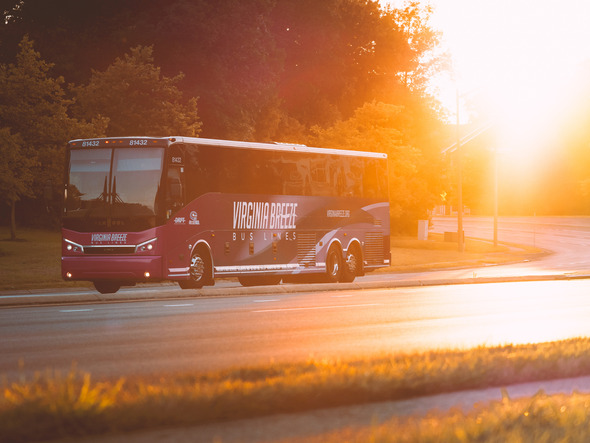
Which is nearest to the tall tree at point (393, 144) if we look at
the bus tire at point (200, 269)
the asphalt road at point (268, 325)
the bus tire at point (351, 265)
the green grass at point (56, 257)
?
the green grass at point (56, 257)

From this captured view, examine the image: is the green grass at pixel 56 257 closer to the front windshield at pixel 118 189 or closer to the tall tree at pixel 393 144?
the tall tree at pixel 393 144

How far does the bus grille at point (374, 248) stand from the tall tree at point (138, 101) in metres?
16.1

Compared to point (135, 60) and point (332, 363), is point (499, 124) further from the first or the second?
point (332, 363)

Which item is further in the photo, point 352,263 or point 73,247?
point 352,263

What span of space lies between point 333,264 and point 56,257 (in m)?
13.8

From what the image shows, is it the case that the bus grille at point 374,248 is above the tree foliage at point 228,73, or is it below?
below

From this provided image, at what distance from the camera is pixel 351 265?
30.4 metres

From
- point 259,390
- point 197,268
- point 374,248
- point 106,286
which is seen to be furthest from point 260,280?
point 259,390

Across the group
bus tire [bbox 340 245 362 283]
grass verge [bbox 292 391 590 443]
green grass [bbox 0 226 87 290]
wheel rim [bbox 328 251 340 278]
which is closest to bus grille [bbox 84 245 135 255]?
green grass [bbox 0 226 87 290]

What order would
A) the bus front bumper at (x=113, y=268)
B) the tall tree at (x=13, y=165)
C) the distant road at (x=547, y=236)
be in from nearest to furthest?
the bus front bumper at (x=113, y=268), the tall tree at (x=13, y=165), the distant road at (x=547, y=236)

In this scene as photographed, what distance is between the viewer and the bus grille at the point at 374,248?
31.2m

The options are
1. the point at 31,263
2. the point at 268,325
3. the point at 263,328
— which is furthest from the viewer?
the point at 31,263

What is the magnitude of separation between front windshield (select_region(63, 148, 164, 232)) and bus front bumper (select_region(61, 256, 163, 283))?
2.33ft

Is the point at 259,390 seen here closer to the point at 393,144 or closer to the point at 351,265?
the point at 351,265
